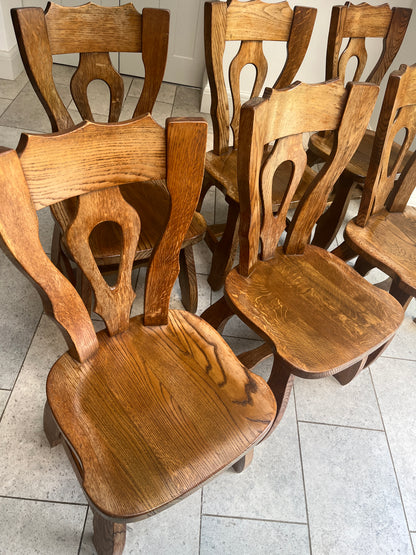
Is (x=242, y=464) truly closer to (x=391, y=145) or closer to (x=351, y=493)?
(x=351, y=493)

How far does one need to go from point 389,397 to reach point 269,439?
497mm

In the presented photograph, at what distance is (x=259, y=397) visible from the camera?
96cm

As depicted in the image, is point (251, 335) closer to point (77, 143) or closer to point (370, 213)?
point (370, 213)

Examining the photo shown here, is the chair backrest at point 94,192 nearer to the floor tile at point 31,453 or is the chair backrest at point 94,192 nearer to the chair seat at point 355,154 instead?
the floor tile at point 31,453

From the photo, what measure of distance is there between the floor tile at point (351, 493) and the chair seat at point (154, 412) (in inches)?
20.7

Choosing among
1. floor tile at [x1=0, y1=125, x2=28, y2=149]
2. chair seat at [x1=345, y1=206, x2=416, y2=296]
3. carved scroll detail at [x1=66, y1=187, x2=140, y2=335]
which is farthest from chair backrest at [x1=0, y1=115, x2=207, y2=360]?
floor tile at [x1=0, y1=125, x2=28, y2=149]

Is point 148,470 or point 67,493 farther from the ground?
point 148,470

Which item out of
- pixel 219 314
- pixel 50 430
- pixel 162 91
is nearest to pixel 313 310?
pixel 219 314

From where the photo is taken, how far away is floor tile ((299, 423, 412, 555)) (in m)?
1.22

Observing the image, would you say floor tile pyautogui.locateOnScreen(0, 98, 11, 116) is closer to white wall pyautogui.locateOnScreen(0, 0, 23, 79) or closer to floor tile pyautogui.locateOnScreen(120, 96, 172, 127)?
white wall pyautogui.locateOnScreen(0, 0, 23, 79)

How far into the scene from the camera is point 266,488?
1.28 meters

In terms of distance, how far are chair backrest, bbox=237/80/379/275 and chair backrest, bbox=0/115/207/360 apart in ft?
0.59

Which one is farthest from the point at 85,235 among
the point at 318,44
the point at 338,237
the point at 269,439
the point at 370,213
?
the point at 318,44

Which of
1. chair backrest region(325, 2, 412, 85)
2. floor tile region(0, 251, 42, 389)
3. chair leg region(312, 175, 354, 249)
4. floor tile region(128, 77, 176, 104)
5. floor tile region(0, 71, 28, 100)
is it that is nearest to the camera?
floor tile region(0, 251, 42, 389)
